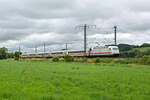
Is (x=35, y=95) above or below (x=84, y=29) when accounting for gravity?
below

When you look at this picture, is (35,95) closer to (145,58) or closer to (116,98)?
(116,98)

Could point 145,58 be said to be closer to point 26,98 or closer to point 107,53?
point 107,53

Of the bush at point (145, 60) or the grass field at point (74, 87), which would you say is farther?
the bush at point (145, 60)

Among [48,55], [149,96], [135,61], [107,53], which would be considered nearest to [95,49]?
[107,53]

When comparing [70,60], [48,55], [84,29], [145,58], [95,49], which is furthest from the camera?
[48,55]

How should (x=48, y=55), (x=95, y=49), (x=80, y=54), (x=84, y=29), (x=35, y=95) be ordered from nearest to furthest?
1. (x=35, y=95)
2. (x=84, y=29)
3. (x=95, y=49)
4. (x=80, y=54)
5. (x=48, y=55)

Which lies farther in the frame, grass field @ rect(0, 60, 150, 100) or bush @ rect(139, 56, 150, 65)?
bush @ rect(139, 56, 150, 65)

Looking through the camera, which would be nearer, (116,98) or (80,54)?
(116,98)

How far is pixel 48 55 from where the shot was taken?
7975 cm

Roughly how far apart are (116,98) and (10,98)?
4678mm

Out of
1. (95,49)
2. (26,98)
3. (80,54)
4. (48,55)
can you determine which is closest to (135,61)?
(95,49)

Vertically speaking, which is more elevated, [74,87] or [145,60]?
[145,60]

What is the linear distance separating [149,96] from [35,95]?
537cm

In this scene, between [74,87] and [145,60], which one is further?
[145,60]
